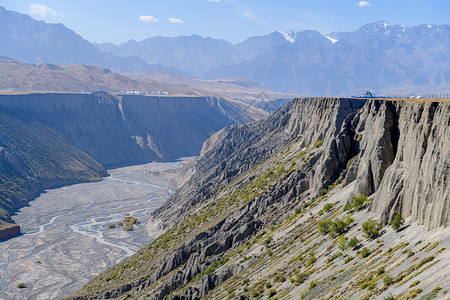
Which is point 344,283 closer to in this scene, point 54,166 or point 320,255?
point 320,255

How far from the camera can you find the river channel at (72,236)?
Answer: 260 feet

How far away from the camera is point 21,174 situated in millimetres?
151000

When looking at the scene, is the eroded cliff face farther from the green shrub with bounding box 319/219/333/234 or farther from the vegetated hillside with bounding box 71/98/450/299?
the green shrub with bounding box 319/219/333/234

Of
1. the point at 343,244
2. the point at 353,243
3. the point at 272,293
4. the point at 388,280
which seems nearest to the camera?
the point at 388,280

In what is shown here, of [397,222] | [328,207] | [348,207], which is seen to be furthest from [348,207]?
[397,222]

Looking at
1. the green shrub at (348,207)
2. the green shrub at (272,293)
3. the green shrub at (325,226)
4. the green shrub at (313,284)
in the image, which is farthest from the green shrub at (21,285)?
the green shrub at (313,284)

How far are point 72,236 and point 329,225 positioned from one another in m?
72.0

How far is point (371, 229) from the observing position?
117 feet

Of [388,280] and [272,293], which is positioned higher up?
[388,280]

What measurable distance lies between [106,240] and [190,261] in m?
46.2

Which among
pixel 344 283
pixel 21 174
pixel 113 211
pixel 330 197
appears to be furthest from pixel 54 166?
pixel 344 283

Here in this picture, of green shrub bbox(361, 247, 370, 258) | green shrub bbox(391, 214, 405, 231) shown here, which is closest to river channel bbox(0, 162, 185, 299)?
green shrub bbox(361, 247, 370, 258)

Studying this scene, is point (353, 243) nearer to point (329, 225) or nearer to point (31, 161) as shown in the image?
point (329, 225)

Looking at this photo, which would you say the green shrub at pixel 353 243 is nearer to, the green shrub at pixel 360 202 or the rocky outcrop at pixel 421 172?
the rocky outcrop at pixel 421 172
